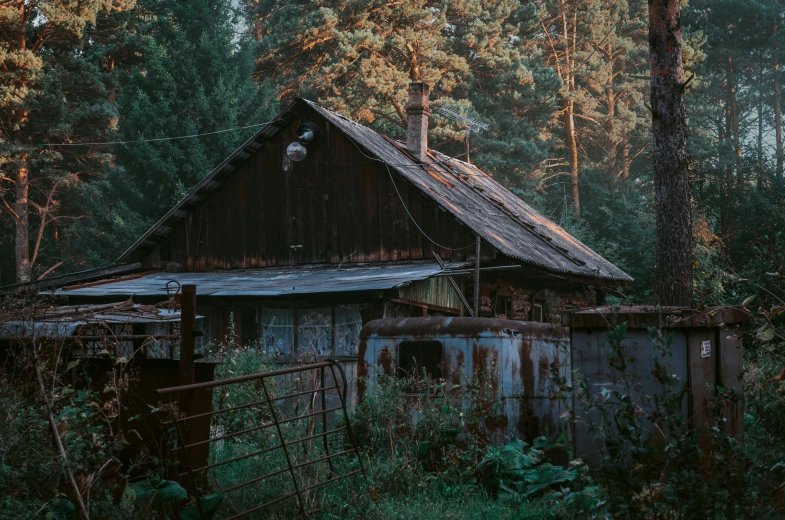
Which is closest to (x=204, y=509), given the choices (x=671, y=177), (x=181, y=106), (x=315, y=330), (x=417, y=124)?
(x=671, y=177)

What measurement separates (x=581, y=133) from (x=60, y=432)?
3737 cm

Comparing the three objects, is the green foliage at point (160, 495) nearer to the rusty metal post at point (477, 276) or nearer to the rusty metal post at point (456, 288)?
the rusty metal post at point (477, 276)

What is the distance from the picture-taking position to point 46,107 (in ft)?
99.2

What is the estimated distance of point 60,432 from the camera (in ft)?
19.4

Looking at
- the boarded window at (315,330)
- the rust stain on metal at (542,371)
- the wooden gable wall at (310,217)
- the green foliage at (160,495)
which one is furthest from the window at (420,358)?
the wooden gable wall at (310,217)

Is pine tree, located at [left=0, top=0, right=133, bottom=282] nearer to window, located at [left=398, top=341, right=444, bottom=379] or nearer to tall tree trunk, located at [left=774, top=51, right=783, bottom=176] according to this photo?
window, located at [left=398, top=341, right=444, bottom=379]

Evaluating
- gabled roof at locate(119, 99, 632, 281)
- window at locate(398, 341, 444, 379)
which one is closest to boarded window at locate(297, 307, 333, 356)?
gabled roof at locate(119, 99, 632, 281)

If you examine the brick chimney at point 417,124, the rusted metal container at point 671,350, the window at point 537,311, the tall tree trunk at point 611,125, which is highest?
the tall tree trunk at point 611,125

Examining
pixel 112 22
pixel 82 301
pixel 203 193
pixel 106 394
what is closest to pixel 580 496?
pixel 106 394

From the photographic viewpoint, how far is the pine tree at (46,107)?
98.0 ft

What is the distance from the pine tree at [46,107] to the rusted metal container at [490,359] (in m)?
22.6

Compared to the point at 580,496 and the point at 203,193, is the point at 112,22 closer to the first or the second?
the point at 203,193

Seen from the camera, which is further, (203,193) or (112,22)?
(112,22)

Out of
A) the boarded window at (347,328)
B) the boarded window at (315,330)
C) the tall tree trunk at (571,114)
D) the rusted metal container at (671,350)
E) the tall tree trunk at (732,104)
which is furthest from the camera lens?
the tall tree trunk at (732,104)
